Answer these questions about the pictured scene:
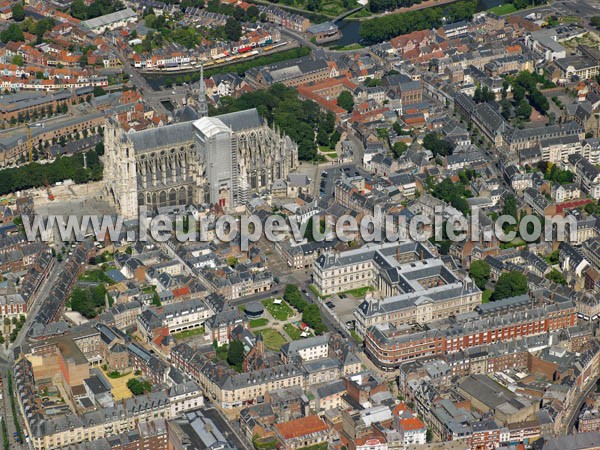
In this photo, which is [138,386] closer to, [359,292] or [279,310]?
[279,310]

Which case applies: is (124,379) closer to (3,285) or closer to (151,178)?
(3,285)

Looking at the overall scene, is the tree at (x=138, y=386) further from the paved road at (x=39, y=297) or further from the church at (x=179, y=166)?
the church at (x=179, y=166)

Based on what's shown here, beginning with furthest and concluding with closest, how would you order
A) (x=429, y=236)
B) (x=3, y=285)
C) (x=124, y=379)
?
(x=429, y=236), (x=3, y=285), (x=124, y=379)

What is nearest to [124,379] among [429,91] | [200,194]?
[200,194]

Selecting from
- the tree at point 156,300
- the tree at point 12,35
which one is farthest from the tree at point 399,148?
the tree at point 12,35

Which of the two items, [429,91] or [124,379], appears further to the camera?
[429,91]

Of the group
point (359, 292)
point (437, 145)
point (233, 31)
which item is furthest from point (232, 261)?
point (233, 31)

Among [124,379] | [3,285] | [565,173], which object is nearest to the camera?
[124,379]
